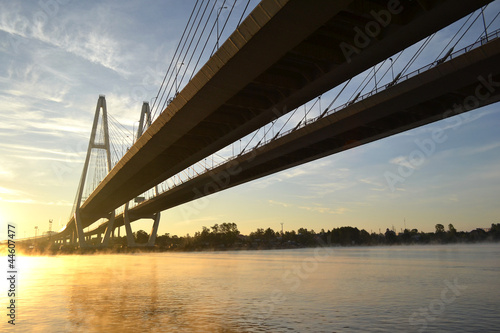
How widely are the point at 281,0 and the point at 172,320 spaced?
10.4 metres

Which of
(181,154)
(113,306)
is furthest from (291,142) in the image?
(113,306)

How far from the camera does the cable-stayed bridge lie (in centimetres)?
1509

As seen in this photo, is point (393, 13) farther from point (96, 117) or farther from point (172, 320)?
point (96, 117)
